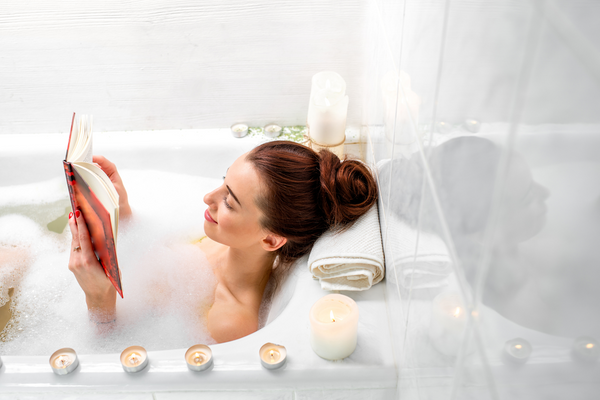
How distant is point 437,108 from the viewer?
0.57 metres

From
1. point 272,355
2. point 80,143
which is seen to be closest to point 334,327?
point 272,355

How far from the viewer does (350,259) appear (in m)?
0.98

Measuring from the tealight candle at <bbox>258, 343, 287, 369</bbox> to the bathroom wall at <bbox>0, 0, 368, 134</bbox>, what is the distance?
3.23ft

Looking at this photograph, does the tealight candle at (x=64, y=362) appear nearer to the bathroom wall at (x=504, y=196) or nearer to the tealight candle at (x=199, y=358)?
the tealight candle at (x=199, y=358)

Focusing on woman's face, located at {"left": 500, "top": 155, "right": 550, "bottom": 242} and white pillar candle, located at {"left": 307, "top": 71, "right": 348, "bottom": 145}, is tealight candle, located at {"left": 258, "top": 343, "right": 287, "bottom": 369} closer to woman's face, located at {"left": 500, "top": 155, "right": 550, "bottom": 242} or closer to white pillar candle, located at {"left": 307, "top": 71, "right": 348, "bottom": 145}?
woman's face, located at {"left": 500, "top": 155, "right": 550, "bottom": 242}

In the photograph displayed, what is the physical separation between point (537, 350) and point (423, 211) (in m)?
0.30

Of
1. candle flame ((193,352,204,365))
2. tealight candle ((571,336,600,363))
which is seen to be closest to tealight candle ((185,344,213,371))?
candle flame ((193,352,204,365))

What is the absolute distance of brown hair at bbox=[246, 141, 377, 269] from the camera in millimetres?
1062

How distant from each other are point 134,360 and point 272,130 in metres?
1.01

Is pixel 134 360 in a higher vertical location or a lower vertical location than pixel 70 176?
lower

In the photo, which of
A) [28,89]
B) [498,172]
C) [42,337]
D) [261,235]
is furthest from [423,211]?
[28,89]

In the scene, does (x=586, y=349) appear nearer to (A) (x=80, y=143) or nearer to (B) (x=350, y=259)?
(B) (x=350, y=259)

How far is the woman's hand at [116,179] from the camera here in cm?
135

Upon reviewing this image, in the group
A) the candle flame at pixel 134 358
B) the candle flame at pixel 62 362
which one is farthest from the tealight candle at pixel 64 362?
the candle flame at pixel 134 358
